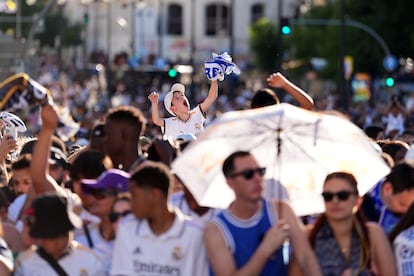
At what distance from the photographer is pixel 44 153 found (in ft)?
28.8

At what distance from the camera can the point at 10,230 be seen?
868cm

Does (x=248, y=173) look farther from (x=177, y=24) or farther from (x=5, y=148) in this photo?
(x=177, y=24)

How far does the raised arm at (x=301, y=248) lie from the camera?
7824mm

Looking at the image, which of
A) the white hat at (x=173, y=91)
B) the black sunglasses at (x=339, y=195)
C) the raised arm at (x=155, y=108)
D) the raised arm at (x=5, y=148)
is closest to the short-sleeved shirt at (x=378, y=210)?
the black sunglasses at (x=339, y=195)

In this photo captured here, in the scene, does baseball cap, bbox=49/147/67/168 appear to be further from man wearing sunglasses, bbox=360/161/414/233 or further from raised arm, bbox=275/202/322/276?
raised arm, bbox=275/202/322/276

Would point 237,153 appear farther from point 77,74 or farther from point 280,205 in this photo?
point 77,74

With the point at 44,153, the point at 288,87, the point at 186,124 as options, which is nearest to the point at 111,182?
the point at 44,153

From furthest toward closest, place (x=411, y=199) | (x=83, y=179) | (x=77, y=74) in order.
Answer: (x=77, y=74) → (x=83, y=179) → (x=411, y=199)

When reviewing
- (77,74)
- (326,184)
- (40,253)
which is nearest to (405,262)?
(326,184)

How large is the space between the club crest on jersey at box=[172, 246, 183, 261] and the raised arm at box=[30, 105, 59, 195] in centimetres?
130

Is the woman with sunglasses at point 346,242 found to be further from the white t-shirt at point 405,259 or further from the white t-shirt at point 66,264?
the white t-shirt at point 66,264

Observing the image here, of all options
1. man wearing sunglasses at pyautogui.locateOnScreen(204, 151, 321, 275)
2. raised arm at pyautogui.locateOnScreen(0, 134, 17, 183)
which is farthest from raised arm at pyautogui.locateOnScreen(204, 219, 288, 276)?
raised arm at pyautogui.locateOnScreen(0, 134, 17, 183)

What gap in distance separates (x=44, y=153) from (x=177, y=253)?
1346 millimetres

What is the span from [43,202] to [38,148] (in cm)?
104
